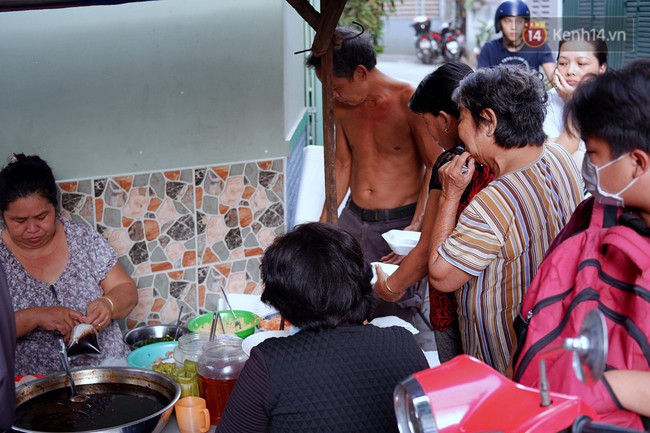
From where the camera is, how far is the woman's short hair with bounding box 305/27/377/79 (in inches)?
150

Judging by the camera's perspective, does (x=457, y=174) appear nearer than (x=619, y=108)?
No

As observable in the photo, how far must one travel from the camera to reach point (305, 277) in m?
1.82

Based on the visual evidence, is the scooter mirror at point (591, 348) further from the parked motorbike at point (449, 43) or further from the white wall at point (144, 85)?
the parked motorbike at point (449, 43)

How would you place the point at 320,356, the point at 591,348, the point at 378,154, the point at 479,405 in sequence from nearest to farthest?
the point at 591,348 → the point at 479,405 → the point at 320,356 → the point at 378,154

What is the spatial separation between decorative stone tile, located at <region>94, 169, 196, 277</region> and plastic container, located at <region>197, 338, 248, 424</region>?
147 cm

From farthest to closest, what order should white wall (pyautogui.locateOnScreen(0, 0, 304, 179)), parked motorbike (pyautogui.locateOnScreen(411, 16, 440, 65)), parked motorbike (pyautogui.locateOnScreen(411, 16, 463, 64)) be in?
parked motorbike (pyautogui.locateOnScreen(411, 16, 440, 65)), parked motorbike (pyautogui.locateOnScreen(411, 16, 463, 64)), white wall (pyautogui.locateOnScreen(0, 0, 304, 179))

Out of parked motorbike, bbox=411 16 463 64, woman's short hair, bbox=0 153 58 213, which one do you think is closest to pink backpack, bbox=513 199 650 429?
woman's short hair, bbox=0 153 58 213

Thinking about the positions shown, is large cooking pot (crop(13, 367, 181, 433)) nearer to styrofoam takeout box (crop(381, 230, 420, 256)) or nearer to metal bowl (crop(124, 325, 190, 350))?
metal bowl (crop(124, 325, 190, 350))

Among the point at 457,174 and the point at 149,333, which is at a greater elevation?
the point at 457,174

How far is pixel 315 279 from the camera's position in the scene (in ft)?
5.99

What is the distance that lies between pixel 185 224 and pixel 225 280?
1.34 feet

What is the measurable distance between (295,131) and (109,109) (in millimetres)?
1209

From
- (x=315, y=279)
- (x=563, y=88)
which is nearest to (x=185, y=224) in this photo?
(x=315, y=279)

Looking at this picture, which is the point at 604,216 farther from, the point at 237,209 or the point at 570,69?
the point at 570,69
